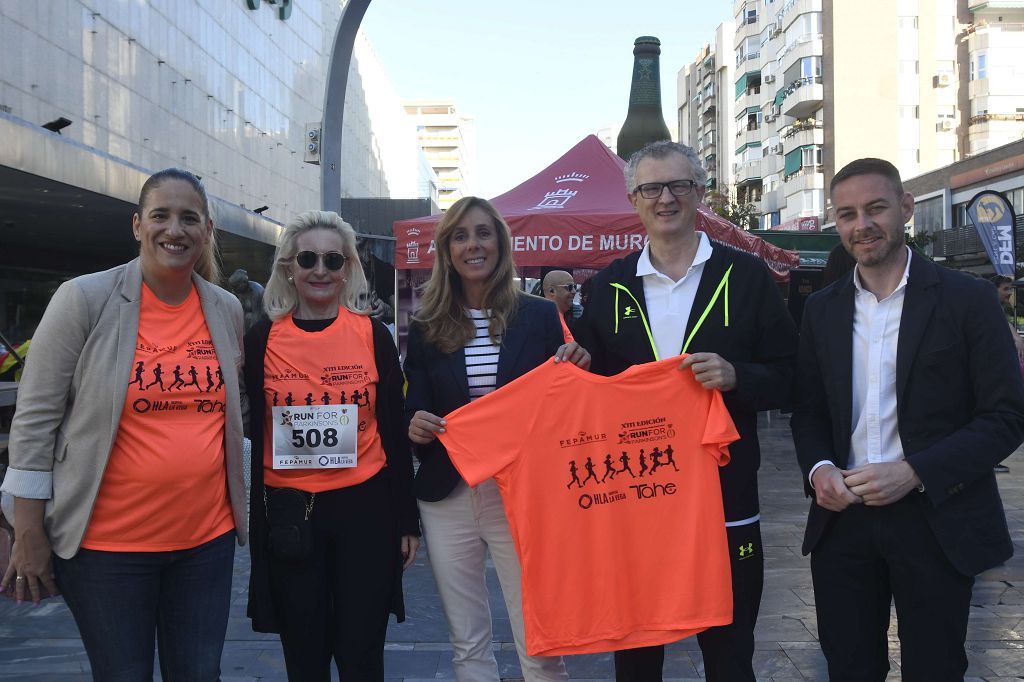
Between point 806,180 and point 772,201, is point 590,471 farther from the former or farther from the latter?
point 772,201

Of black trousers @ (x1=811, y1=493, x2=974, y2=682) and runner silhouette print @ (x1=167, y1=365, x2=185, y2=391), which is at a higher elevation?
runner silhouette print @ (x1=167, y1=365, x2=185, y2=391)

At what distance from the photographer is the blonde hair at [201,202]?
3057 millimetres

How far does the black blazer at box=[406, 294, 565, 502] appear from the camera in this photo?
344cm

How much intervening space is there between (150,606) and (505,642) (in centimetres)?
236

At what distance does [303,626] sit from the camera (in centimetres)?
328

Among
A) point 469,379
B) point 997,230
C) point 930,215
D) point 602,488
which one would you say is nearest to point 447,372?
point 469,379

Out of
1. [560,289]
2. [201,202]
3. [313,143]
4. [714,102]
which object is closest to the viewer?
[201,202]

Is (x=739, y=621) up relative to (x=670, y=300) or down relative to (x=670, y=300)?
down

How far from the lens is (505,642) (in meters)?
4.91

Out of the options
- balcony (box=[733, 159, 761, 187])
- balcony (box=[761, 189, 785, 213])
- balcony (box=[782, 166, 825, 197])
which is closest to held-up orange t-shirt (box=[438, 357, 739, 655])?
balcony (box=[782, 166, 825, 197])

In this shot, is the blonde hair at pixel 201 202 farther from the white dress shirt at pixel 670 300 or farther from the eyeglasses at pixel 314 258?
the white dress shirt at pixel 670 300

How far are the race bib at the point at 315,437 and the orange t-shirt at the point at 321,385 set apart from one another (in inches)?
1.1

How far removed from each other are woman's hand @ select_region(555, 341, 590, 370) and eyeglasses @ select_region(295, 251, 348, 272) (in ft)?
2.90

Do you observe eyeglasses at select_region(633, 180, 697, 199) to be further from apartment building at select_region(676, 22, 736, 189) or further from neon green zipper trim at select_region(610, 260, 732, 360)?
apartment building at select_region(676, 22, 736, 189)
